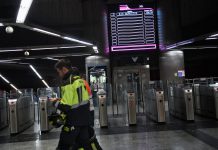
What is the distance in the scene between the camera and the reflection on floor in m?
5.93

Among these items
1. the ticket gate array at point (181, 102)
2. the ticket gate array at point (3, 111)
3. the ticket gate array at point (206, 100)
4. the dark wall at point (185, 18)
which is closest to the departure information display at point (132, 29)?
the dark wall at point (185, 18)

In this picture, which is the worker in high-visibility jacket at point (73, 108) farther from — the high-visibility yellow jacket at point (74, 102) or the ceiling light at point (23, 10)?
the ceiling light at point (23, 10)

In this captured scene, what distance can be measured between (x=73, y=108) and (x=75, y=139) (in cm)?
41

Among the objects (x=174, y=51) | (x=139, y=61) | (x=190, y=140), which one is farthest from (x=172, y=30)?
(x=190, y=140)

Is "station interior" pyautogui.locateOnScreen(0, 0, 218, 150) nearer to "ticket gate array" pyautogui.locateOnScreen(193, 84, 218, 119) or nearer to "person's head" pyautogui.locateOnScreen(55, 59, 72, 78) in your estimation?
"ticket gate array" pyautogui.locateOnScreen(193, 84, 218, 119)

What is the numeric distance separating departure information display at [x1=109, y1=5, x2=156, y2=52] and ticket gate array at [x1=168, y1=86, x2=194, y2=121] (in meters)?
5.68

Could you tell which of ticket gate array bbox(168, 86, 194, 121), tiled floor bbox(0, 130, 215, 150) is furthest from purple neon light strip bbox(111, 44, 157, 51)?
tiled floor bbox(0, 130, 215, 150)

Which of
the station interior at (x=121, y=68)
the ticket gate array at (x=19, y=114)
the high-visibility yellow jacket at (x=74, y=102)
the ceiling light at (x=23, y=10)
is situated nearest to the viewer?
the high-visibility yellow jacket at (x=74, y=102)

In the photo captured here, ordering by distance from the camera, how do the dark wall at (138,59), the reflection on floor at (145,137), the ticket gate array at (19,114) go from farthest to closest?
the dark wall at (138,59) < the ticket gate array at (19,114) < the reflection on floor at (145,137)

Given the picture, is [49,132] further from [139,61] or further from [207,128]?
[139,61]

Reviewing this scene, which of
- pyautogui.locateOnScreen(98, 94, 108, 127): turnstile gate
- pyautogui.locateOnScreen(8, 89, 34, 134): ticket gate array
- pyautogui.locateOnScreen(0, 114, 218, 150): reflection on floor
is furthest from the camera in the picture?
pyautogui.locateOnScreen(98, 94, 108, 127): turnstile gate

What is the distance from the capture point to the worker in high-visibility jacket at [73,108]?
404 centimetres

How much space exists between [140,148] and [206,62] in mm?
12436

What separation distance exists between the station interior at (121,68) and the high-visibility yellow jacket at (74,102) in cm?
202
